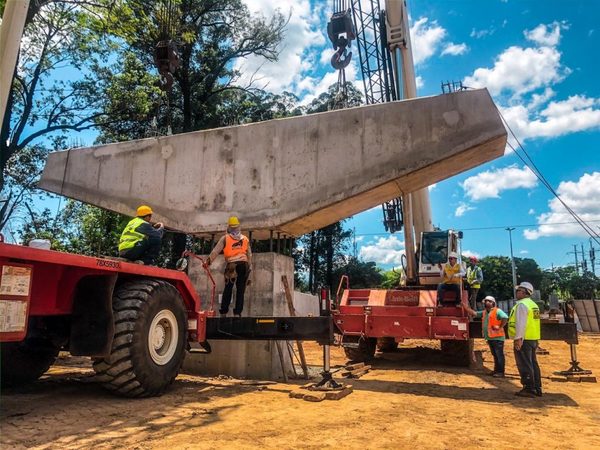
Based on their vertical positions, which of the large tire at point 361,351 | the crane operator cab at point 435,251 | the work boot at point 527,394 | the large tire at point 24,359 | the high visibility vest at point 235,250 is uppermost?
the crane operator cab at point 435,251

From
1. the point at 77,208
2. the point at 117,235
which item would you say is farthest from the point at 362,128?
the point at 77,208

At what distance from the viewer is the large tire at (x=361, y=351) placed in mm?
11984

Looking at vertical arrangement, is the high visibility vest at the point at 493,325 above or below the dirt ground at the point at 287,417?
above

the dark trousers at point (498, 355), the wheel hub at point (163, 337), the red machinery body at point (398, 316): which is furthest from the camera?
the red machinery body at point (398, 316)

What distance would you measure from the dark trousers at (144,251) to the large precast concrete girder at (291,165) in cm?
287

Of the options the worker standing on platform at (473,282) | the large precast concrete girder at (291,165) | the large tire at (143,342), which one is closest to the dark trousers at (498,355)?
the worker standing on platform at (473,282)

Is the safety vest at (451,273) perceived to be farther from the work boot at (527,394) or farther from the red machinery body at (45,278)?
the red machinery body at (45,278)

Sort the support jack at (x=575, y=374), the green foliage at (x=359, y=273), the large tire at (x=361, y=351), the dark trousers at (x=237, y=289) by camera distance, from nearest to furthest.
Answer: the dark trousers at (x=237, y=289), the support jack at (x=575, y=374), the large tire at (x=361, y=351), the green foliage at (x=359, y=273)

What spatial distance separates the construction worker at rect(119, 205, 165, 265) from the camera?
6.54m

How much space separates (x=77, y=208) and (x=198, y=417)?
22290 mm

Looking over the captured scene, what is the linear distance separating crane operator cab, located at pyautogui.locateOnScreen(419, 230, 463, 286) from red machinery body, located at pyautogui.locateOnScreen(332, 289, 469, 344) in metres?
2.64

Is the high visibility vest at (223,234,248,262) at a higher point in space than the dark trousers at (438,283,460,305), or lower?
higher

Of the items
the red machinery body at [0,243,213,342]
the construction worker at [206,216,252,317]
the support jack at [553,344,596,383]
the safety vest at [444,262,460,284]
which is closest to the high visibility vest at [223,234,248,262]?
the construction worker at [206,216,252,317]

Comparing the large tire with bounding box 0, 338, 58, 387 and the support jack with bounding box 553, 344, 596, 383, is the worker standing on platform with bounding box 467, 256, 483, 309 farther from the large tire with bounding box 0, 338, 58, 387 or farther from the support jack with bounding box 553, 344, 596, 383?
the large tire with bounding box 0, 338, 58, 387
